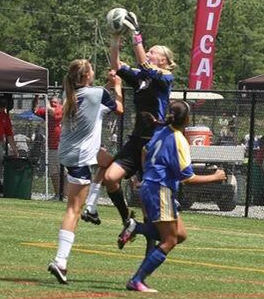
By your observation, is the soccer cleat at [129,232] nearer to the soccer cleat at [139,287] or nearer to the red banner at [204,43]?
the soccer cleat at [139,287]

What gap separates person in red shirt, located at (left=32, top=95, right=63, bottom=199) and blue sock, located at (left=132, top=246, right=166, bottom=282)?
1380 cm

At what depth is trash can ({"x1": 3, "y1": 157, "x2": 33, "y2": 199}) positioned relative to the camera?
22594mm

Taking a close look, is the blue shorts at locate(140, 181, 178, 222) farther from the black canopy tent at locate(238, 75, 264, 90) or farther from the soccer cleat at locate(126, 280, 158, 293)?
the black canopy tent at locate(238, 75, 264, 90)

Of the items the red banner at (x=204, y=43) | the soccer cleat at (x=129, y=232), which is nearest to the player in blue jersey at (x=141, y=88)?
the soccer cleat at (x=129, y=232)

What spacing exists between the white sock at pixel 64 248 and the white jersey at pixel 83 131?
64cm

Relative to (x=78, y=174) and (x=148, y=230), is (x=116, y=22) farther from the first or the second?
(x=148, y=230)

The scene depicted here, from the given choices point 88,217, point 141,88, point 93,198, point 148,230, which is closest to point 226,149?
point 93,198

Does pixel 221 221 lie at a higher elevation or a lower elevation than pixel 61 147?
lower

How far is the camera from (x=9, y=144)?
23828 mm

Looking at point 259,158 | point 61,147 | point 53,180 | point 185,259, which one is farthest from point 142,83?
point 53,180

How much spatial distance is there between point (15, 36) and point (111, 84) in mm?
63712

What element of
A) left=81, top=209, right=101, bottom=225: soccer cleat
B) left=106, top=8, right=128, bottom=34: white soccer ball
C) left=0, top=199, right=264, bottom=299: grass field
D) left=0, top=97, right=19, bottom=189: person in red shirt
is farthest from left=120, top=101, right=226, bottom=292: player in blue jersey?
left=0, top=97, right=19, bottom=189: person in red shirt

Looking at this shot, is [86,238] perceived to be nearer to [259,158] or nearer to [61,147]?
[61,147]

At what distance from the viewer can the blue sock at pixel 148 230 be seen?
9617 millimetres
